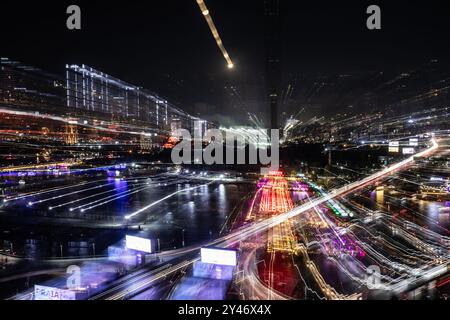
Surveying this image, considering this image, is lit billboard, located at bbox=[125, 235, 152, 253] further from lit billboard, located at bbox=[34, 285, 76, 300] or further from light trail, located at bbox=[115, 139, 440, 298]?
lit billboard, located at bbox=[34, 285, 76, 300]

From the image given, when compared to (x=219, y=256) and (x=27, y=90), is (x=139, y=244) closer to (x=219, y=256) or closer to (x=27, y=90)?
(x=219, y=256)

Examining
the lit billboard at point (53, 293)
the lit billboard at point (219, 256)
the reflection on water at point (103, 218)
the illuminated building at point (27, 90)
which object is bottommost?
the reflection on water at point (103, 218)

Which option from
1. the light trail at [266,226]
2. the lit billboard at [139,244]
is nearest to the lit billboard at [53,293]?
the light trail at [266,226]

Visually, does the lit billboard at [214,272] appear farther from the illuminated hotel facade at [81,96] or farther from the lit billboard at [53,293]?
the illuminated hotel facade at [81,96]

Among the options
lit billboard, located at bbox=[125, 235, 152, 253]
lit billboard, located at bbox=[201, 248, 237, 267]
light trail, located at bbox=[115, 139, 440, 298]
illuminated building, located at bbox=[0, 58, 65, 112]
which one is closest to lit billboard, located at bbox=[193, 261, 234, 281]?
lit billboard, located at bbox=[201, 248, 237, 267]

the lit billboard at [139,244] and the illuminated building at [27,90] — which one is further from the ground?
the illuminated building at [27,90]

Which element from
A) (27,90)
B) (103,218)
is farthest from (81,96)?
(103,218)

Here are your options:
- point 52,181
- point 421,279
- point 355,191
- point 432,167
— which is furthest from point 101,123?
point 421,279
